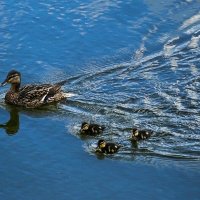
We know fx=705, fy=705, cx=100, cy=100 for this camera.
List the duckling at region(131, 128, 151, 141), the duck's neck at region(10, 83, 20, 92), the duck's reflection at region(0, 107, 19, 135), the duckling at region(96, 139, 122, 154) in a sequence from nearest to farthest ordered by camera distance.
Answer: the duckling at region(96, 139, 122, 154), the duckling at region(131, 128, 151, 141), the duck's reflection at region(0, 107, 19, 135), the duck's neck at region(10, 83, 20, 92)

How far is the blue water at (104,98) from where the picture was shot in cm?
704

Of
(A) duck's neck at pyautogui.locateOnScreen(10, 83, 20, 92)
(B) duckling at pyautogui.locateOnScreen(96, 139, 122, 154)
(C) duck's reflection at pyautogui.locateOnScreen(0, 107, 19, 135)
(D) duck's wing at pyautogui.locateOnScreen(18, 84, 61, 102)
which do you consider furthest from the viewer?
(A) duck's neck at pyautogui.locateOnScreen(10, 83, 20, 92)

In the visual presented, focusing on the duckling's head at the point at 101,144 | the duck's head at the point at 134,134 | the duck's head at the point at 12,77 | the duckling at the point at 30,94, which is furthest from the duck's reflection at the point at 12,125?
the duck's head at the point at 134,134

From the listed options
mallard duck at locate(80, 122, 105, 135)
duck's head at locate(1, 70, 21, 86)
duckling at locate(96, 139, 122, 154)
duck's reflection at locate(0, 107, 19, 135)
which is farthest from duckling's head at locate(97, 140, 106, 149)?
duck's head at locate(1, 70, 21, 86)

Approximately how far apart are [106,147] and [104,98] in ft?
5.58

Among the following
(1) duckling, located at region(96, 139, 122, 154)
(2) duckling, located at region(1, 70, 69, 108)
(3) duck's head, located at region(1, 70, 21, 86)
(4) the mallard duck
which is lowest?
(1) duckling, located at region(96, 139, 122, 154)

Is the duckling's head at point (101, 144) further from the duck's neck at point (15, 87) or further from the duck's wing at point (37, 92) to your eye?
the duck's neck at point (15, 87)

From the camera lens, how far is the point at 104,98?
9.09 metres

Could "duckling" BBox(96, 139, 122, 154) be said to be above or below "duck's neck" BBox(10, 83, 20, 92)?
below

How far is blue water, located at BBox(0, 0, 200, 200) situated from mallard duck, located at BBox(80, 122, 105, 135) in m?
0.08

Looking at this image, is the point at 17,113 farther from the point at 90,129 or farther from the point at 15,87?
the point at 90,129

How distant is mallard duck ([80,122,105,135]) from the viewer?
7.91 metres

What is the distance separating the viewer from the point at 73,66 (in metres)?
9.95

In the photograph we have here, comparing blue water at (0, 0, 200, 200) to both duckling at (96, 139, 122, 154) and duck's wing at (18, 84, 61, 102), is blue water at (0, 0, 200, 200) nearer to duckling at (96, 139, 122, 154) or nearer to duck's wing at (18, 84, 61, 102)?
duckling at (96, 139, 122, 154)
